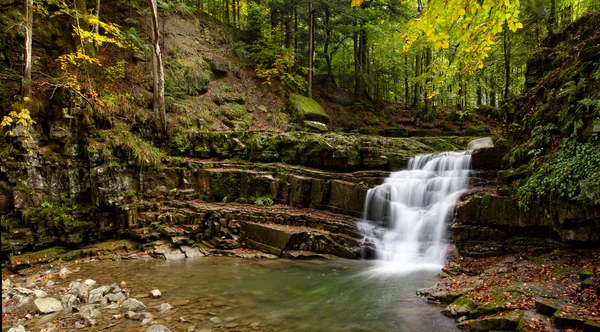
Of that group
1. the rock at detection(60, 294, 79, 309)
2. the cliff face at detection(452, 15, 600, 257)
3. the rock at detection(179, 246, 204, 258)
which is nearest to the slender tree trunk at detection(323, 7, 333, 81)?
the cliff face at detection(452, 15, 600, 257)

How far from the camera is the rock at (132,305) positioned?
634cm

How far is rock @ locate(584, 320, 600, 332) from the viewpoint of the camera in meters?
4.29

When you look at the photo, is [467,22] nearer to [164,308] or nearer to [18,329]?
[164,308]

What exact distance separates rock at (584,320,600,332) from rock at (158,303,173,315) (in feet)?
22.0

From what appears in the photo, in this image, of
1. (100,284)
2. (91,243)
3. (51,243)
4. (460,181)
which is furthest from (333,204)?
(51,243)

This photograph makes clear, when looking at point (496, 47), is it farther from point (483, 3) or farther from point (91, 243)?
point (91, 243)

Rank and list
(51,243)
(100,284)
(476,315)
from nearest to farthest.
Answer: (476,315)
(100,284)
(51,243)

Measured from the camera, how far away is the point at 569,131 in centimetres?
806

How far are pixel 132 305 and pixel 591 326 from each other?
24.2 feet

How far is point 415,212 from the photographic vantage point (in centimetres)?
1073

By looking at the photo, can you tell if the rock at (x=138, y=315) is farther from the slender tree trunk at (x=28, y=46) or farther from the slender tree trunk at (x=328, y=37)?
the slender tree trunk at (x=328, y=37)

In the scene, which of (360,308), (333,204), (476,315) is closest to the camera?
(476,315)

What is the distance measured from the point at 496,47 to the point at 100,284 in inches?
764

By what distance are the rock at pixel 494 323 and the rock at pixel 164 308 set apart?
17.6ft
